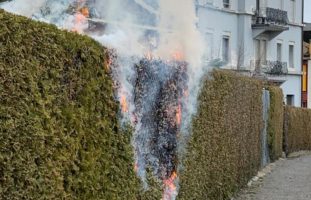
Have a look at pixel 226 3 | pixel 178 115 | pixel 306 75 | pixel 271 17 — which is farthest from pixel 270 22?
pixel 178 115

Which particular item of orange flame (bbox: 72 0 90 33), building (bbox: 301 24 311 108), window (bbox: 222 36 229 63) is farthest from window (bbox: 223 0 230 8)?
orange flame (bbox: 72 0 90 33)

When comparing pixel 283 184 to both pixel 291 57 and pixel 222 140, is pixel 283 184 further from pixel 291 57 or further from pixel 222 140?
pixel 291 57

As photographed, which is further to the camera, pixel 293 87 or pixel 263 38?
pixel 293 87

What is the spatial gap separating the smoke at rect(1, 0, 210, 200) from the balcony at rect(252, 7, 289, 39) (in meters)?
35.0

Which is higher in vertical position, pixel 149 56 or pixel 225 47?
pixel 225 47

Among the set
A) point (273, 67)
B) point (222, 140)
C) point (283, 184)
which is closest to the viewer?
point (222, 140)

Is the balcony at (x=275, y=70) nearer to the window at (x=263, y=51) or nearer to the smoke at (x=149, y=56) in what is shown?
the window at (x=263, y=51)

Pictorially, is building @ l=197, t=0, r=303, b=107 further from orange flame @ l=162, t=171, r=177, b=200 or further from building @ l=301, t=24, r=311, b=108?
orange flame @ l=162, t=171, r=177, b=200

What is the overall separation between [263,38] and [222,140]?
1377 inches

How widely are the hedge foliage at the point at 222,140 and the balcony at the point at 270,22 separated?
28.7 m

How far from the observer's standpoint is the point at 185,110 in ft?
28.7

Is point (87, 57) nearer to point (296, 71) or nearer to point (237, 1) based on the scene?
point (237, 1)

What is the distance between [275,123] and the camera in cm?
2011

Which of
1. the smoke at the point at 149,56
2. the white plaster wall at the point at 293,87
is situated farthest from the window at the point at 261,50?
the smoke at the point at 149,56
